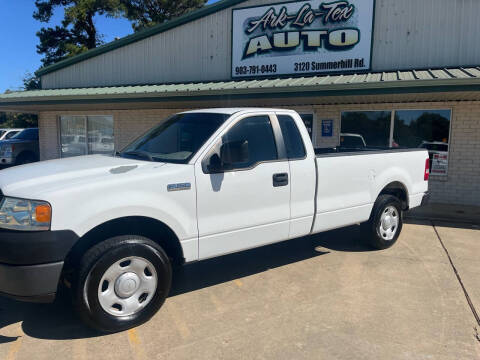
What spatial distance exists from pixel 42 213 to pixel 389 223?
15.7ft

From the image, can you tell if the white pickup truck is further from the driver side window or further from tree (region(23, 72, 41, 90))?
tree (region(23, 72, 41, 90))

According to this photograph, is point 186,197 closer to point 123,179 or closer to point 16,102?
point 123,179

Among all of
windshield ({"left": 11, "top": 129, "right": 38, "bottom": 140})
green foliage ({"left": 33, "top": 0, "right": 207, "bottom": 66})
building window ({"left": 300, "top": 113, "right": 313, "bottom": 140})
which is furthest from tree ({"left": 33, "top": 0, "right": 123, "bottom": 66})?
building window ({"left": 300, "top": 113, "right": 313, "bottom": 140})

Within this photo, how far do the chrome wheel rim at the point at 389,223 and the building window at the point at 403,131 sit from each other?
3428mm

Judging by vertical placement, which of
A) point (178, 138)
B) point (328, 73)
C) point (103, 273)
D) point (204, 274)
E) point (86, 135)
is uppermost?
point (328, 73)

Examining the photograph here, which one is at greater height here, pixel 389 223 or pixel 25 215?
pixel 25 215

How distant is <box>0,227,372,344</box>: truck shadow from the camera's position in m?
3.64

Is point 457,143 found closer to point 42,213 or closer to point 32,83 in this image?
point 42,213

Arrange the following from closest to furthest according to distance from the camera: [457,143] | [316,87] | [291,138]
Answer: [291,138], [316,87], [457,143]

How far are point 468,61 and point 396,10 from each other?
6.90 feet

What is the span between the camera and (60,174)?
11.6 feet

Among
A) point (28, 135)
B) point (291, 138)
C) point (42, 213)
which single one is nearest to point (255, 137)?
point (291, 138)

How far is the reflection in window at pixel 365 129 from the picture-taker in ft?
32.9

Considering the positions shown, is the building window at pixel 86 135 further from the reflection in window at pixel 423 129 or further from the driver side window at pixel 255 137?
the driver side window at pixel 255 137
